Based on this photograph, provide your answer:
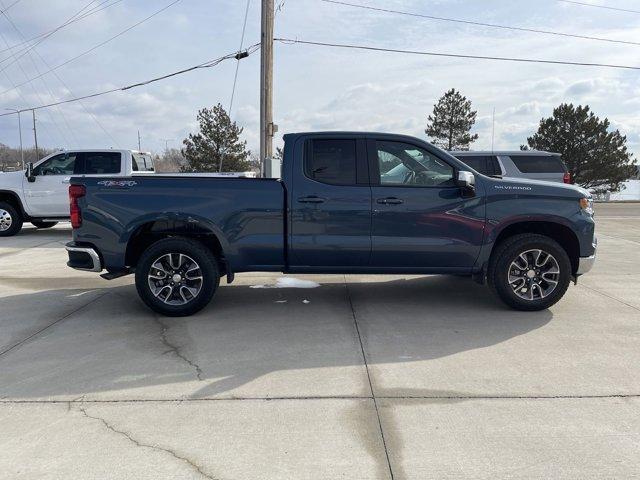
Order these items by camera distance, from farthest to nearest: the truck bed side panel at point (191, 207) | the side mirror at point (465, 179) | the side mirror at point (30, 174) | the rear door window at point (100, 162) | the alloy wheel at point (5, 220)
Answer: the rear door window at point (100, 162), the alloy wheel at point (5, 220), the side mirror at point (30, 174), the truck bed side panel at point (191, 207), the side mirror at point (465, 179)

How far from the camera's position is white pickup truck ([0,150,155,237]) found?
12.5 metres

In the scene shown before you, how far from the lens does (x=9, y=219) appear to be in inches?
491

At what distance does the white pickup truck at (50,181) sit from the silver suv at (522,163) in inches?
327

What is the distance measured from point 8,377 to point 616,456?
430 centimetres

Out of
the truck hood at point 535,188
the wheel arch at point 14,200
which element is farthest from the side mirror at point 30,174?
the truck hood at point 535,188

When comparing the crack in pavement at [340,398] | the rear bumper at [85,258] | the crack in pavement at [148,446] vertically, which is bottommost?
the crack in pavement at [148,446]

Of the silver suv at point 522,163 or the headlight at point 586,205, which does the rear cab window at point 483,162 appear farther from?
the headlight at point 586,205

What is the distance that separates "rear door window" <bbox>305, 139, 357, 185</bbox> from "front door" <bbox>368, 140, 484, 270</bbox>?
0.22m

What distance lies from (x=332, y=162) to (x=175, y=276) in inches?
82.0

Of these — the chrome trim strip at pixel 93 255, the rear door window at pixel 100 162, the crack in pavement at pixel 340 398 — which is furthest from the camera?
the rear door window at pixel 100 162

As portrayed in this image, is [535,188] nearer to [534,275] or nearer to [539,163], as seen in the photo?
[534,275]

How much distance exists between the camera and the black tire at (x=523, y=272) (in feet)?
18.4

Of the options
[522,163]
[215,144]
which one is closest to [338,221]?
[522,163]

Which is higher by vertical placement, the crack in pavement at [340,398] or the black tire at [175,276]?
the black tire at [175,276]
